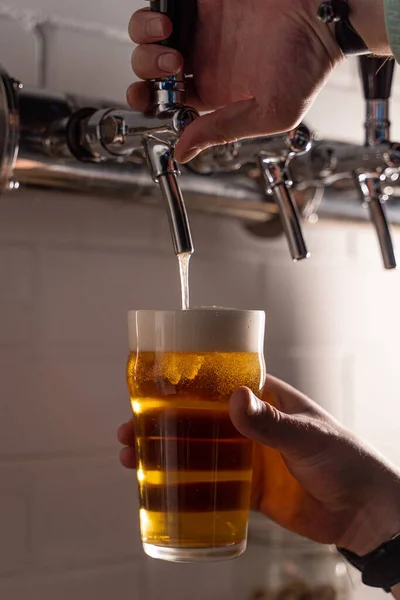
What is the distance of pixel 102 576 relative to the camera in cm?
124

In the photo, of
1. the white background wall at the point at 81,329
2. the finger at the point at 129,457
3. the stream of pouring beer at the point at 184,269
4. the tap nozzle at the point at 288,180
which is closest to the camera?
the stream of pouring beer at the point at 184,269

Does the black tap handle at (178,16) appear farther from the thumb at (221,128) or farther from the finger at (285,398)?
the finger at (285,398)

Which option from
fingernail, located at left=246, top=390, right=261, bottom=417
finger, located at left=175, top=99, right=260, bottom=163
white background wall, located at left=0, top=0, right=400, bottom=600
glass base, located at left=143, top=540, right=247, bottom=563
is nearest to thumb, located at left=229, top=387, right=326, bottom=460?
fingernail, located at left=246, top=390, right=261, bottom=417

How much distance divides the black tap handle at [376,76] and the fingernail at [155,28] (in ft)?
0.99

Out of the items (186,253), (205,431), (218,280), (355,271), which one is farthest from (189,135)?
(355,271)

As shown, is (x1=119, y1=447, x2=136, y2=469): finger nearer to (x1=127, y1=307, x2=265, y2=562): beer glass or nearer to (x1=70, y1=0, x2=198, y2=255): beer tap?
(x1=127, y1=307, x2=265, y2=562): beer glass

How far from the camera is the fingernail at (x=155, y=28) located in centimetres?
87

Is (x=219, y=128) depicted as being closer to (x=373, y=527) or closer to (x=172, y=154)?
(x=172, y=154)

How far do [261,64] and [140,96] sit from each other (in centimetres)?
13

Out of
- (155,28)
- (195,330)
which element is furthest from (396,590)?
(155,28)

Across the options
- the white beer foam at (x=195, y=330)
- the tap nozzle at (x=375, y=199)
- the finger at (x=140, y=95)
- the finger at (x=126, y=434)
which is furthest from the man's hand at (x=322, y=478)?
the finger at (x=140, y=95)

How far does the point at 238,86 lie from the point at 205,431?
370mm

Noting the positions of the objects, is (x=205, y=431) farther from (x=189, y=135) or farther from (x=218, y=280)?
(x=218, y=280)

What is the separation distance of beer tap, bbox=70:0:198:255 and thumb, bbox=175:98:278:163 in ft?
0.03
